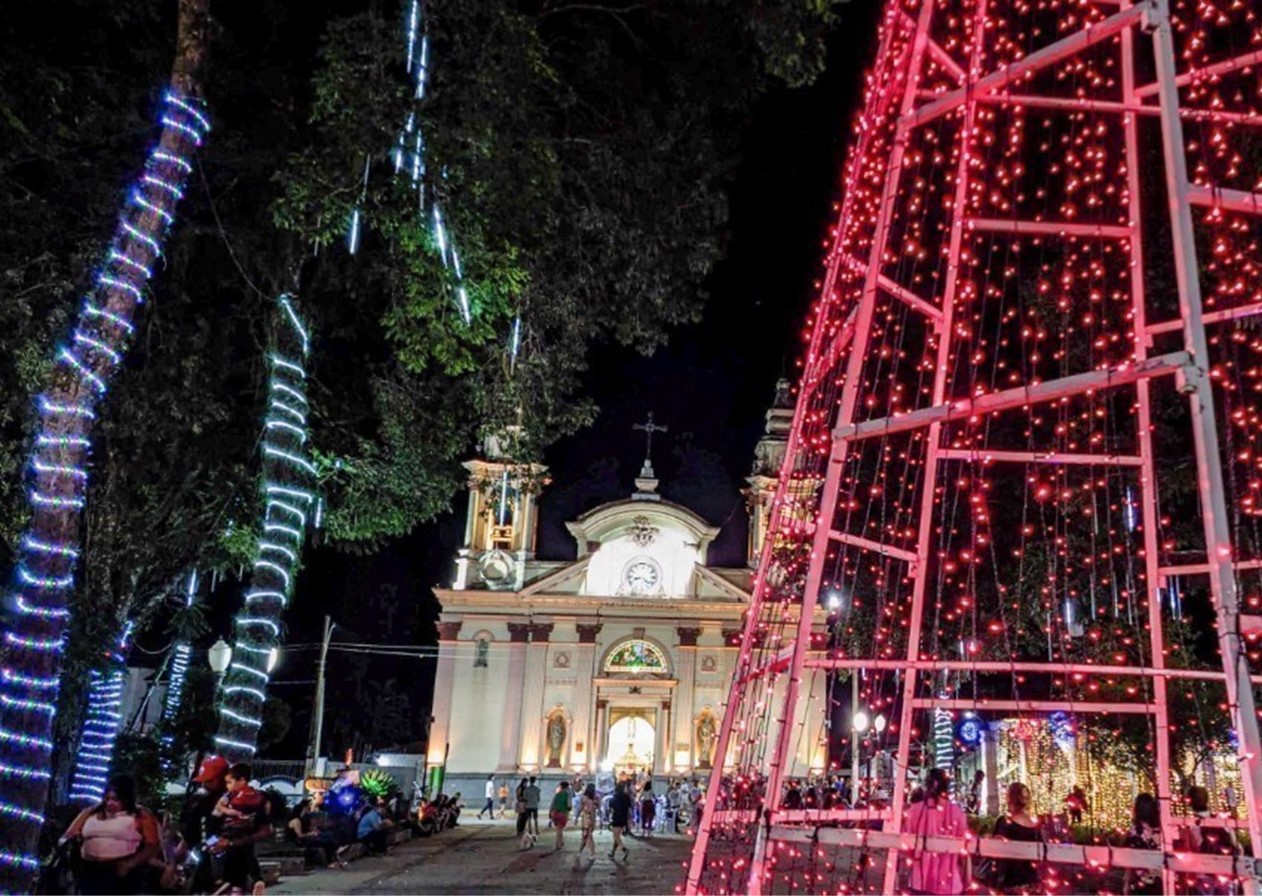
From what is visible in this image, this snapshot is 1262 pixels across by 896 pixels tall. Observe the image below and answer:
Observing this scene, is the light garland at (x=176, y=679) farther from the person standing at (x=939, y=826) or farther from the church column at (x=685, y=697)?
the church column at (x=685, y=697)

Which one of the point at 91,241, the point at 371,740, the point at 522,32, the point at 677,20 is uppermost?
the point at 677,20

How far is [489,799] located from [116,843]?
28.8 metres

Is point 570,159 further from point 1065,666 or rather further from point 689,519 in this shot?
point 689,519

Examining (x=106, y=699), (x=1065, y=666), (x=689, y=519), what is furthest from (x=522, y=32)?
(x=689, y=519)

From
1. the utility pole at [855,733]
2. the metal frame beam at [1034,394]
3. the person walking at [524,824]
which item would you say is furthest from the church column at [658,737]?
the metal frame beam at [1034,394]

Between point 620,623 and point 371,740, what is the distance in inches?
535

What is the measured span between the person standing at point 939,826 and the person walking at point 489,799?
27.1m

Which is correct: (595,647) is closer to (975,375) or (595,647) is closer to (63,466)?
(63,466)

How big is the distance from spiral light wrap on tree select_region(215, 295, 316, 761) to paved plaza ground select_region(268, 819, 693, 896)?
2.35m

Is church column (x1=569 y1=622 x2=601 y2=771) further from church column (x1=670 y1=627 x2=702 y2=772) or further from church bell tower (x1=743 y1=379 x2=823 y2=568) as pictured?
church bell tower (x1=743 y1=379 x2=823 y2=568)

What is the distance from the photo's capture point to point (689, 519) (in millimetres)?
40406

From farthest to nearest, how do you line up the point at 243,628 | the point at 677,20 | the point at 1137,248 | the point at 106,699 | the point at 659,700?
1. the point at 659,700
2. the point at 106,699
3. the point at 243,628
4. the point at 677,20
5. the point at 1137,248

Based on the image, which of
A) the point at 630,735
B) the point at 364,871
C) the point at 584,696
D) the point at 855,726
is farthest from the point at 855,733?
the point at 630,735

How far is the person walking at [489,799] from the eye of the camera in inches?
1314
